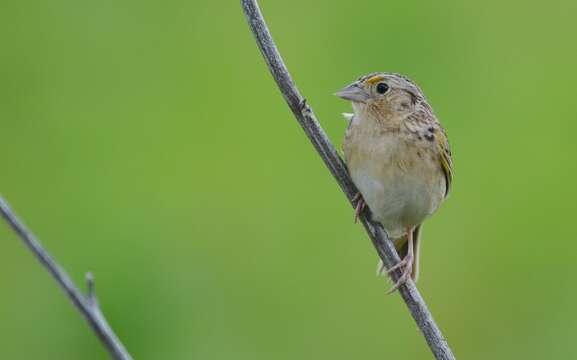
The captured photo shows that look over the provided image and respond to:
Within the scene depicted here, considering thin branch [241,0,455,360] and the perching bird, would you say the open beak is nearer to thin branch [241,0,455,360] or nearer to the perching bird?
the perching bird

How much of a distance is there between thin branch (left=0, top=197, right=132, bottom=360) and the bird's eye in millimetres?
1960

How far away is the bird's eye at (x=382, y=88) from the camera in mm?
3629

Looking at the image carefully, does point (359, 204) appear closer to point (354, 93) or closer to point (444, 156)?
point (354, 93)

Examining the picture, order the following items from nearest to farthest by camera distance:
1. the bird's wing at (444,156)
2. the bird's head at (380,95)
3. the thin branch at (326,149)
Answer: the thin branch at (326,149), the bird's head at (380,95), the bird's wing at (444,156)

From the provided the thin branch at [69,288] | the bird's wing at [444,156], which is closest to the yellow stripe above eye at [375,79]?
the bird's wing at [444,156]

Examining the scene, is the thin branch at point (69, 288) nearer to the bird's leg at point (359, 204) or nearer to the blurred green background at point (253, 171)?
the bird's leg at point (359, 204)

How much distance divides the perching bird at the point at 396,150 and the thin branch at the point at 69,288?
1642 mm

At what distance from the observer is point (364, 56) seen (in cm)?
655

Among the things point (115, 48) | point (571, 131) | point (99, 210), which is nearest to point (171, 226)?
point (99, 210)

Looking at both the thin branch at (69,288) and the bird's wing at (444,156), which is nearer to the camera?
the thin branch at (69,288)

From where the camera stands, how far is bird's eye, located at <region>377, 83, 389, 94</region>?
363 cm

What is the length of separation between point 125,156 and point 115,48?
0.81 metres

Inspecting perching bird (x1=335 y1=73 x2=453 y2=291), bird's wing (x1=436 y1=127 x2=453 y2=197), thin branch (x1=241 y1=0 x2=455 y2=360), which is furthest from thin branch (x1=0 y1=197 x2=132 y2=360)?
bird's wing (x1=436 y1=127 x2=453 y2=197)

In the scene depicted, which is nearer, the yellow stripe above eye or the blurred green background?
the yellow stripe above eye
